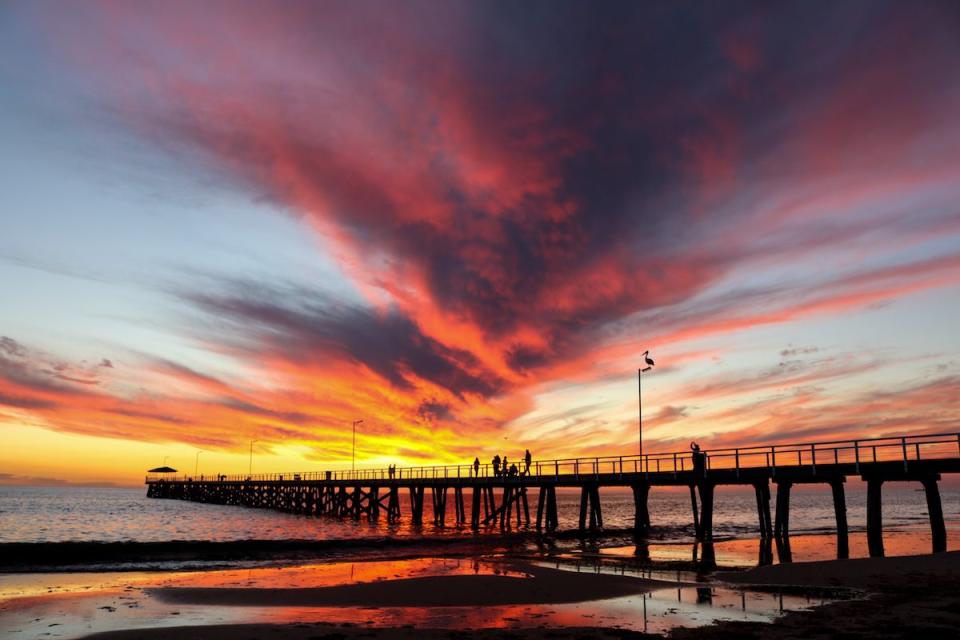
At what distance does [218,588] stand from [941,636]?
63.3ft

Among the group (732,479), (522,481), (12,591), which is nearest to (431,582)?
(12,591)

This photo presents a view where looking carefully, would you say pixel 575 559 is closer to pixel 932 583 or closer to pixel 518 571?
pixel 518 571

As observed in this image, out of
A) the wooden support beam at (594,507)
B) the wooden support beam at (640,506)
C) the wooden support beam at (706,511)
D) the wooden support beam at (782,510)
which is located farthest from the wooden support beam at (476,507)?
the wooden support beam at (782,510)

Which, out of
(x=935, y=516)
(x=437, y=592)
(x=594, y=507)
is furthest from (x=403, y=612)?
(x=594, y=507)

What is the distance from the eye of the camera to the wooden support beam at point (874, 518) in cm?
2769

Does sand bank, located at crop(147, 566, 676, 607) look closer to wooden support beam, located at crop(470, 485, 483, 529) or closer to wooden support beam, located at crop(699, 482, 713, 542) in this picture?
wooden support beam, located at crop(699, 482, 713, 542)

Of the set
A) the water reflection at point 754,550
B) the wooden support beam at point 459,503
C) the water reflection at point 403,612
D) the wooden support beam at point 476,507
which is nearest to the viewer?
the water reflection at point 403,612

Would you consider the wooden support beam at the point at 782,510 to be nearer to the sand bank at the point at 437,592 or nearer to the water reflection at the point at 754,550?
the water reflection at the point at 754,550

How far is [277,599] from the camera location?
19188 mm

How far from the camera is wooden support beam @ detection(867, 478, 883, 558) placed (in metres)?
27.7

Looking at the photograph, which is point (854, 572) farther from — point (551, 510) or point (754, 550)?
Result: point (551, 510)

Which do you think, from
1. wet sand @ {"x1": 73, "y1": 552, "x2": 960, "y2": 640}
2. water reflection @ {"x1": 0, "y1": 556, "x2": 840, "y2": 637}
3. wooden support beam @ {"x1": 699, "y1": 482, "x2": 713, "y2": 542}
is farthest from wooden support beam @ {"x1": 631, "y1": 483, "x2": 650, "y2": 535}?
water reflection @ {"x1": 0, "y1": 556, "x2": 840, "y2": 637}

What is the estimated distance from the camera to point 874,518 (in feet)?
95.2

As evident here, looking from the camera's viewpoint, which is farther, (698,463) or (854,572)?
(698,463)
